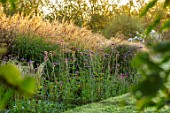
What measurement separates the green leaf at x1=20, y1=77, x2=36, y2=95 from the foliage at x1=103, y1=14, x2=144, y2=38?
19972mm

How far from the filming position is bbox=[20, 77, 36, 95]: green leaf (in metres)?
0.32

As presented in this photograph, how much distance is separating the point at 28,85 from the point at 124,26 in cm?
2107

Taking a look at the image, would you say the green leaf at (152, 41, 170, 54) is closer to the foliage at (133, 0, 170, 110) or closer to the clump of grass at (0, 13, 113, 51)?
the foliage at (133, 0, 170, 110)

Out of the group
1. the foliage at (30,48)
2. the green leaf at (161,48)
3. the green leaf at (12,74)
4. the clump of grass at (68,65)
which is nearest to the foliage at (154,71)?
the green leaf at (161,48)

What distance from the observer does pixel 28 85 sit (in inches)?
12.8

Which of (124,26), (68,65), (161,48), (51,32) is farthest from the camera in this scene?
(124,26)

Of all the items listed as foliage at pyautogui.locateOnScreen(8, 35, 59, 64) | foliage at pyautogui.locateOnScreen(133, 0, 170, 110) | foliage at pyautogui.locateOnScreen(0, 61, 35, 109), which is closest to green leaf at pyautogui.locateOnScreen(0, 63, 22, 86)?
foliage at pyautogui.locateOnScreen(0, 61, 35, 109)

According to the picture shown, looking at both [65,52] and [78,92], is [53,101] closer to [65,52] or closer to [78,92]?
[78,92]

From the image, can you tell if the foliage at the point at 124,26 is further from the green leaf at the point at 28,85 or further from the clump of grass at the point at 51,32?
the green leaf at the point at 28,85

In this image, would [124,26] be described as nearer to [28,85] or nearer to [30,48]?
[30,48]

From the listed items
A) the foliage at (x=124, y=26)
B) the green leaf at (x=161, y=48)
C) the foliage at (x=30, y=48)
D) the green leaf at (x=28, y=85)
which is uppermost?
the green leaf at (x=161, y=48)

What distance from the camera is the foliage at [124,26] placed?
20734 mm

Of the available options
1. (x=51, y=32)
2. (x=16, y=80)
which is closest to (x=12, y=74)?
(x=16, y=80)

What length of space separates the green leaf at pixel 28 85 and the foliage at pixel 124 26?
19972 mm
